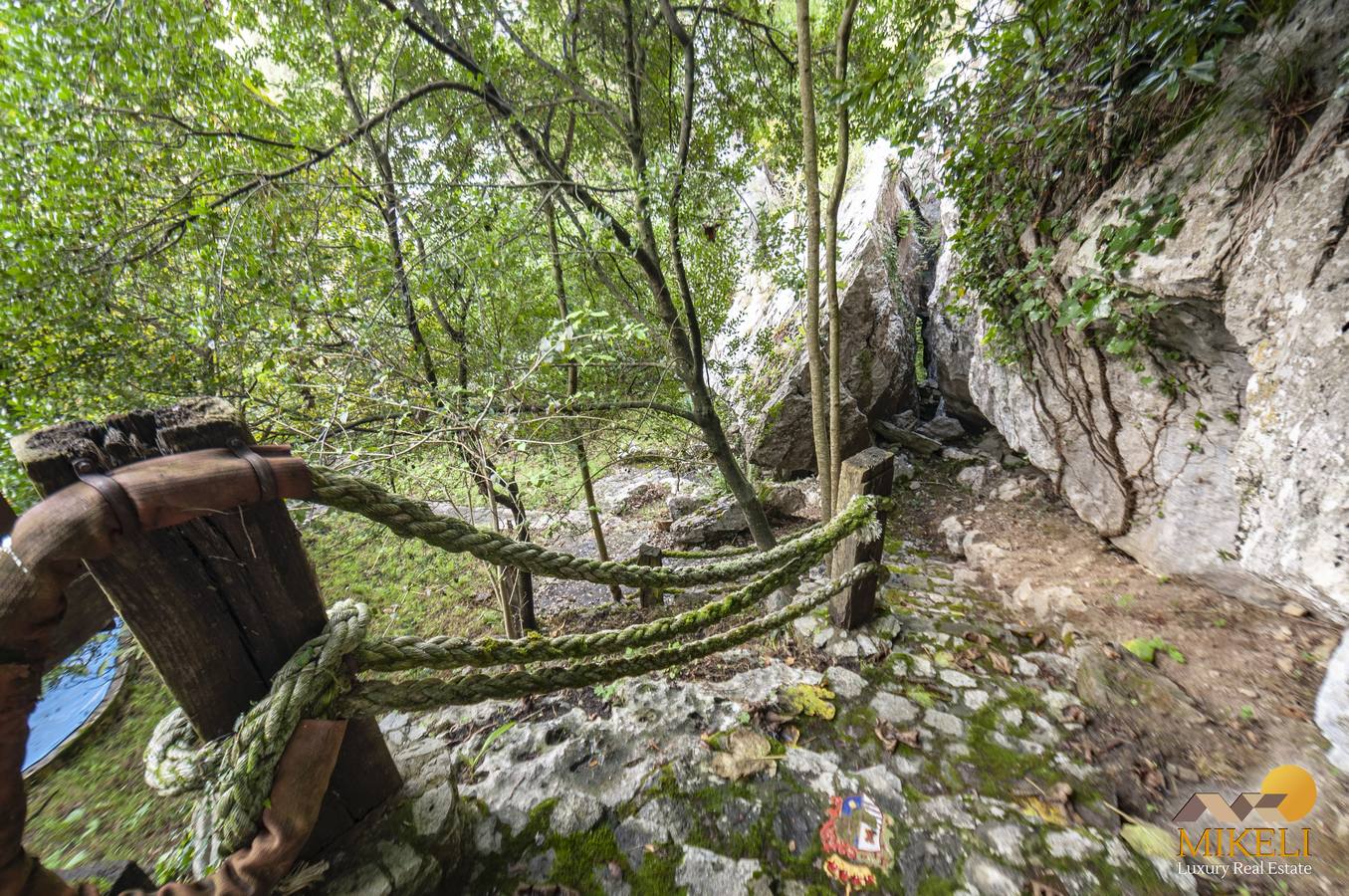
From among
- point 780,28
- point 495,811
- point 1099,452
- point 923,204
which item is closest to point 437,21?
point 780,28

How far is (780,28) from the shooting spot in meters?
3.86

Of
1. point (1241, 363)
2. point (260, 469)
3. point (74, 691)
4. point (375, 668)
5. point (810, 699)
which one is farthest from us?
point (74, 691)

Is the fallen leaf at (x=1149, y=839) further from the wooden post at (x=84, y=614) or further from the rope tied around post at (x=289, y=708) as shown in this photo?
the wooden post at (x=84, y=614)

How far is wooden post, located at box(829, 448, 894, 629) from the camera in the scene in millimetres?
2439

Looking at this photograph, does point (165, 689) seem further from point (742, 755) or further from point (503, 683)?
point (742, 755)

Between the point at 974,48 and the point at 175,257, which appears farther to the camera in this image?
the point at 175,257

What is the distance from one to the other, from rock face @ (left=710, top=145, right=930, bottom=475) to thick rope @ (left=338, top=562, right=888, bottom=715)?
154 inches

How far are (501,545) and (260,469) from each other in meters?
0.60

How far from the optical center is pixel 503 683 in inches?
53.1

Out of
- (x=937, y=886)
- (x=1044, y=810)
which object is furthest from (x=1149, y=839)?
(x=937, y=886)

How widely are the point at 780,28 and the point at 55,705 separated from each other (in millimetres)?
8793

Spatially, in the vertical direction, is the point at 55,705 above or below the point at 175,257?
below

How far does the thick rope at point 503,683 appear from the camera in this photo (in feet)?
3.72

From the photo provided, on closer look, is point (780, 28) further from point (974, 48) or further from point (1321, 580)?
point (1321, 580)
